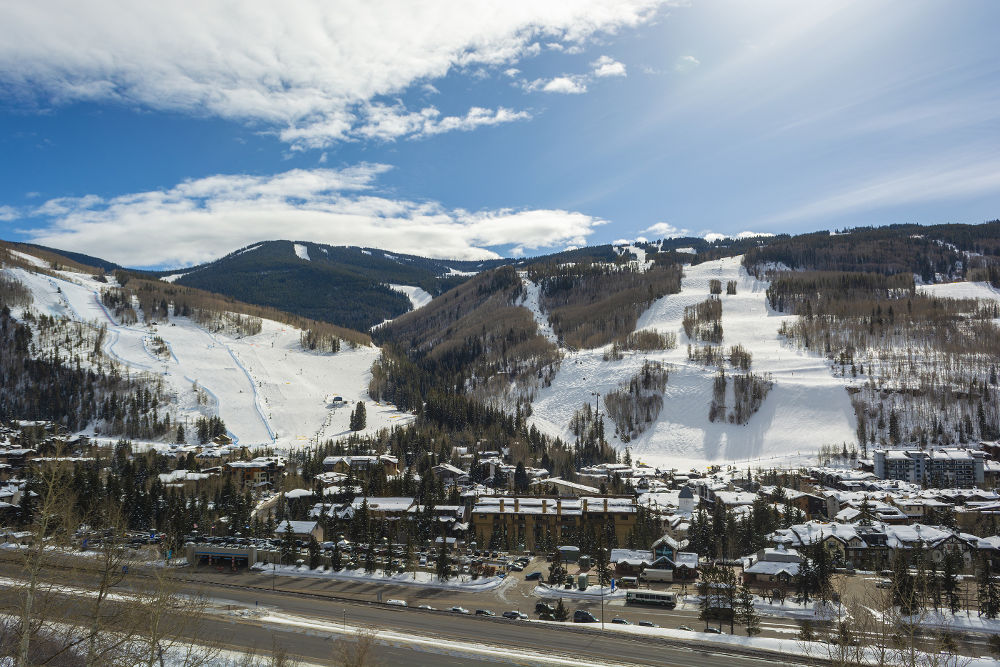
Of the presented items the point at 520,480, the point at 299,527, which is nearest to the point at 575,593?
the point at 299,527

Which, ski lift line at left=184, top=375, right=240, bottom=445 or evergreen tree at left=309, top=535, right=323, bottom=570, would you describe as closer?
evergreen tree at left=309, top=535, right=323, bottom=570

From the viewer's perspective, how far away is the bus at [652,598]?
49.2m

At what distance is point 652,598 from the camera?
163 ft

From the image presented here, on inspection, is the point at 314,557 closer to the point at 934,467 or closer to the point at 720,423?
the point at 934,467

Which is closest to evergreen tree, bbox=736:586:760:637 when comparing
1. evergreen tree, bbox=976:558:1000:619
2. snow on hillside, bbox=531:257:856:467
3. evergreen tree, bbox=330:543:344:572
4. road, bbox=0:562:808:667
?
road, bbox=0:562:808:667

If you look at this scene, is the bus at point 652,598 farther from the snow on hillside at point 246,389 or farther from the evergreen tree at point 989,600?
the snow on hillside at point 246,389

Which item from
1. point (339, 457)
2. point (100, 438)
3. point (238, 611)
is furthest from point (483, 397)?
point (238, 611)

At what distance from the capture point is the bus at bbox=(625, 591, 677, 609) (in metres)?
49.2

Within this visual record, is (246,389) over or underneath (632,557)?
over

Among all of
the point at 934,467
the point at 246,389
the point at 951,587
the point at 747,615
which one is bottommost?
the point at 747,615

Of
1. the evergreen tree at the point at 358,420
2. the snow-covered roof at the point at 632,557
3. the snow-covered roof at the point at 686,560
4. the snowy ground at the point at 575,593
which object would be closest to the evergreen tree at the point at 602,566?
the snowy ground at the point at 575,593

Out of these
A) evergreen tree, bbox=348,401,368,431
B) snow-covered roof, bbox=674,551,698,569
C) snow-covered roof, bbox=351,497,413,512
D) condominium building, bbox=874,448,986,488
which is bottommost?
snow-covered roof, bbox=674,551,698,569

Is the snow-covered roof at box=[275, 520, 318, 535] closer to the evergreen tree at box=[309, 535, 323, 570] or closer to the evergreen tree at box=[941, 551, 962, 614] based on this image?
the evergreen tree at box=[309, 535, 323, 570]

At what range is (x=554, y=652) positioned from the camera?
36.0 metres
